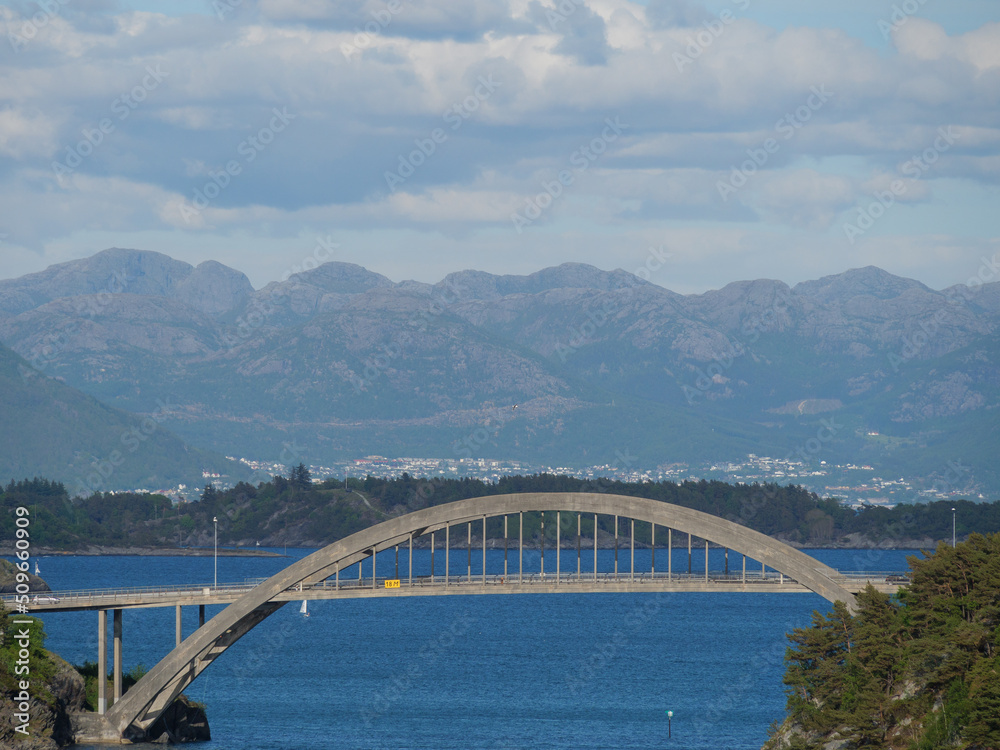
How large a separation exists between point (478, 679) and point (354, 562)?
45.9 m

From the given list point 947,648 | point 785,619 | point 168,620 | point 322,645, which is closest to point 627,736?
point 947,648

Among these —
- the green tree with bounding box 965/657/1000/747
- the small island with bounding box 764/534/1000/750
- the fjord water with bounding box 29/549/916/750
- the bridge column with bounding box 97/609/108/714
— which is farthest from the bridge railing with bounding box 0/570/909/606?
the green tree with bounding box 965/657/1000/747

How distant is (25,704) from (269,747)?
1787 cm

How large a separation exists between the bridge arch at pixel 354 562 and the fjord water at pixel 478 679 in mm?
6044

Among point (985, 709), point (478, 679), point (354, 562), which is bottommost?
point (478, 679)

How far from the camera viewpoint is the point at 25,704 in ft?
231

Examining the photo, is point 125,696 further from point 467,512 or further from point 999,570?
point 999,570

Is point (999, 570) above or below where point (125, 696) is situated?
above

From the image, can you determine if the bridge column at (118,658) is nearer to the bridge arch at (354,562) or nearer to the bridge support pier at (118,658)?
the bridge support pier at (118,658)

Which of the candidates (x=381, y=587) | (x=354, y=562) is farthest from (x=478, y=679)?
(x=354, y=562)

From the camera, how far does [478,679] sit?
121 meters

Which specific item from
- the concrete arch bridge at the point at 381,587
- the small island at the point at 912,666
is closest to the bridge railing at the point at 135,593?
the concrete arch bridge at the point at 381,587

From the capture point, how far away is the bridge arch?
3098 inches

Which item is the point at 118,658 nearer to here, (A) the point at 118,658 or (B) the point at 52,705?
(A) the point at 118,658
